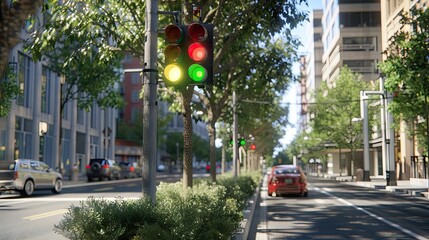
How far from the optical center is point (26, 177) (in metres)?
22.2

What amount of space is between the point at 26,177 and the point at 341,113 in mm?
35755

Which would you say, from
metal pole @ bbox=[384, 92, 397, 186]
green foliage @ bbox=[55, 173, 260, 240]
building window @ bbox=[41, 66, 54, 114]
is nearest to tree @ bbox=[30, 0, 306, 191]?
green foliage @ bbox=[55, 173, 260, 240]

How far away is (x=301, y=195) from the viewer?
950 inches

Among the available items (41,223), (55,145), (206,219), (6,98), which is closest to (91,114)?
(55,145)

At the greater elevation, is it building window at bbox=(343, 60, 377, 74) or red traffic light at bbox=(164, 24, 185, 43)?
building window at bbox=(343, 60, 377, 74)

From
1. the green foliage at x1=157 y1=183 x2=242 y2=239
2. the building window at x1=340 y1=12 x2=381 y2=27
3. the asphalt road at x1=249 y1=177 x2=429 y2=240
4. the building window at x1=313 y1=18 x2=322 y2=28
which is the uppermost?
the building window at x1=313 y1=18 x2=322 y2=28

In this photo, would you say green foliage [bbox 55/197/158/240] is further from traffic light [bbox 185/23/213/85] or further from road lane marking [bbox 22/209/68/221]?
road lane marking [bbox 22/209/68/221]

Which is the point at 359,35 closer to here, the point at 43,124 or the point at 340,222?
the point at 43,124

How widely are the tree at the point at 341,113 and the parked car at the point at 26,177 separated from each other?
106 feet

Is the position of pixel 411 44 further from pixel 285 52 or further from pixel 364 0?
pixel 364 0

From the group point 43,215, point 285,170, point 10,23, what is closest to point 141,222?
point 10,23

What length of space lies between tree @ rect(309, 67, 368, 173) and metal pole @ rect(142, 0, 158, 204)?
44.1m

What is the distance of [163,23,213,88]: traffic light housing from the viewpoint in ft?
22.5

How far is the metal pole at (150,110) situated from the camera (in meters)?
7.27
